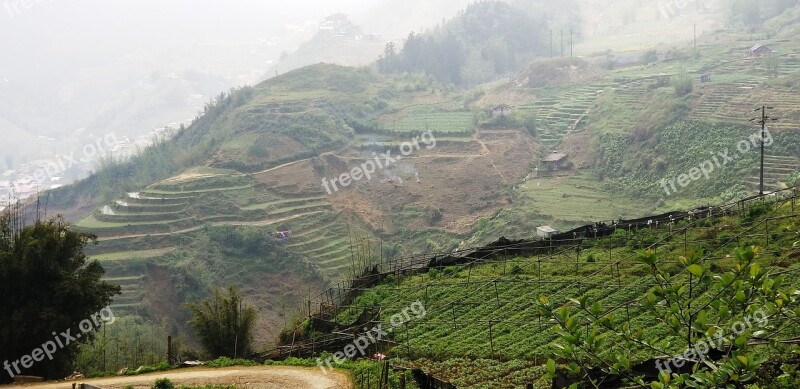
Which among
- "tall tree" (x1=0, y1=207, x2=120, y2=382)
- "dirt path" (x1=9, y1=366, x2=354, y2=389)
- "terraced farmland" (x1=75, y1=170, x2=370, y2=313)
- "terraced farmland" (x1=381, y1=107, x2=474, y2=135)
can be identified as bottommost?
"terraced farmland" (x1=75, y1=170, x2=370, y2=313)

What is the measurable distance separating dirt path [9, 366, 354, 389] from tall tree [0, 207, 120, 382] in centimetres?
267

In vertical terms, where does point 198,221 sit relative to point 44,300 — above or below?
below

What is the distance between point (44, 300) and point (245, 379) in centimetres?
691

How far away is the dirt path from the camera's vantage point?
50.0ft

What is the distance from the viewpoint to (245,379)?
15781 millimetres

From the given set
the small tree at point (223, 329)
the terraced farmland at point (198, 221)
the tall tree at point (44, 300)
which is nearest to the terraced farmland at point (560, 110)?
the terraced farmland at point (198, 221)

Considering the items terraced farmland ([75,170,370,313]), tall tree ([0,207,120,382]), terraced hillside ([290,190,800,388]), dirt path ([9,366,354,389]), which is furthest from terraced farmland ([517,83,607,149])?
dirt path ([9,366,354,389])

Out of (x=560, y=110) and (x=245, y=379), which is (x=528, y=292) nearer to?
(x=245, y=379)

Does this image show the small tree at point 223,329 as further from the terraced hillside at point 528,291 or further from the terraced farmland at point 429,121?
the terraced farmland at point 429,121

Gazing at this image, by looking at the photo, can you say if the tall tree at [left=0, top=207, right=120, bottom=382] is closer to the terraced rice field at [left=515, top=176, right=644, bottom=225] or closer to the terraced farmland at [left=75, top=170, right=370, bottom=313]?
the terraced farmland at [left=75, top=170, right=370, bottom=313]

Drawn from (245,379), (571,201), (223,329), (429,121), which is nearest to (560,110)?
(429,121)

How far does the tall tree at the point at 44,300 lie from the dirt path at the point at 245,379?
2674 mm

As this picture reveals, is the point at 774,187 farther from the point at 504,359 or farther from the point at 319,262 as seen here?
the point at 504,359

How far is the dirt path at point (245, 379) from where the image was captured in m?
15.2
